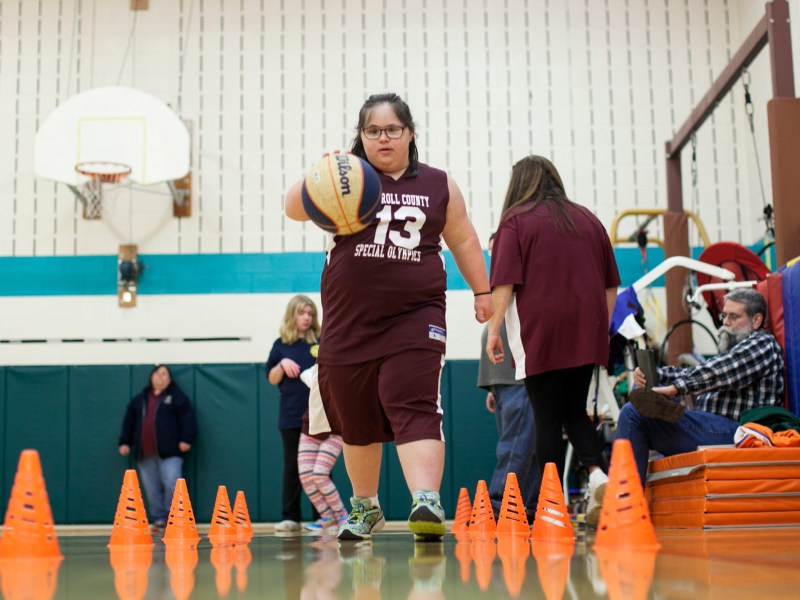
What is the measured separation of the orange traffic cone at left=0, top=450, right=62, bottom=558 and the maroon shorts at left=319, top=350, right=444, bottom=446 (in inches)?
43.5

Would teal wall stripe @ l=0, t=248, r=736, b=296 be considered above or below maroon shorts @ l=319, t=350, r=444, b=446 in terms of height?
above

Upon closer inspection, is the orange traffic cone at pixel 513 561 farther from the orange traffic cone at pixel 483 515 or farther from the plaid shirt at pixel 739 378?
the plaid shirt at pixel 739 378

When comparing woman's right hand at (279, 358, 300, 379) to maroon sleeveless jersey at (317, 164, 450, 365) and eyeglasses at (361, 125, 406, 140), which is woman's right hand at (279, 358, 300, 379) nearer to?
maroon sleeveless jersey at (317, 164, 450, 365)

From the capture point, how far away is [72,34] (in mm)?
11328

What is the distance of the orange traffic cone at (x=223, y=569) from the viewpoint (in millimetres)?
1803

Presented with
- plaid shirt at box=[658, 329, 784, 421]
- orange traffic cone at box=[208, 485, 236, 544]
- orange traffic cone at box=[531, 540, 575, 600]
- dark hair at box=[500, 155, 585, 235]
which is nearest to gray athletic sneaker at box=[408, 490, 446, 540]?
orange traffic cone at box=[531, 540, 575, 600]

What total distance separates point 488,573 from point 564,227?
8.54 feet

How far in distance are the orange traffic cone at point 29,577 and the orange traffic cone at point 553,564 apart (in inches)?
33.6

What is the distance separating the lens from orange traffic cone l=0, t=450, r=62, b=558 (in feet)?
8.98

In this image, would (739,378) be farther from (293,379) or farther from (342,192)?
(293,379)

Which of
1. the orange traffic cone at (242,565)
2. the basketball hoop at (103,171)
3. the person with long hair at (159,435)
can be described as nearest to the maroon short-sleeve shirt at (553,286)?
the orange traffic cone at (242,565)

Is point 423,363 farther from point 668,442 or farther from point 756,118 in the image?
point 756,118

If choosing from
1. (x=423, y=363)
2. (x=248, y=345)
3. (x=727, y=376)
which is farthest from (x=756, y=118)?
(x=423, y=363)

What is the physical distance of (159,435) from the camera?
971cm
